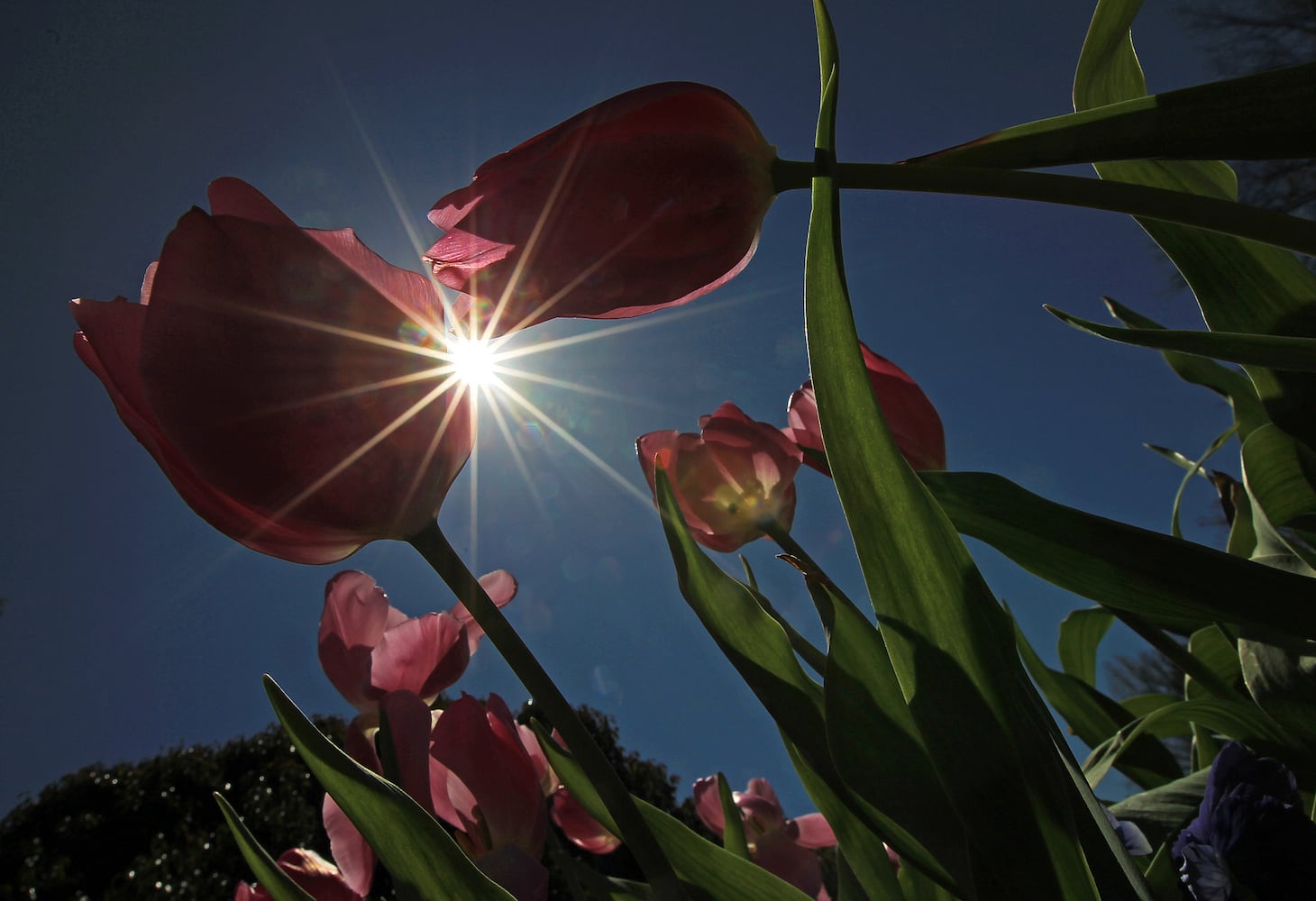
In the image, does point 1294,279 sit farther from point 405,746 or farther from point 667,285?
point 405,746

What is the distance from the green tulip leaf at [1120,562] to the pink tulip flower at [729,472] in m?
0.18

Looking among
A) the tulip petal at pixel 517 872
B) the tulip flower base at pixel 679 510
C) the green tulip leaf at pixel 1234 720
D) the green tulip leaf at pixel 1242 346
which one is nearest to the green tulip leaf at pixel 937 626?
the tulip flower base at pixel 679 510

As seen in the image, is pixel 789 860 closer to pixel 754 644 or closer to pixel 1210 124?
pixel 754 644

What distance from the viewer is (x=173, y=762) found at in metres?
4.17

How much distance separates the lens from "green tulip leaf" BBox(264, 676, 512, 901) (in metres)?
0.27

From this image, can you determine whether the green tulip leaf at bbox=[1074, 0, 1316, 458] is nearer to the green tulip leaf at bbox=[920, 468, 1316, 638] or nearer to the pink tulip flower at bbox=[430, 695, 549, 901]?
the green tulip leaf at bbox=[920, 468, 1316, 638]

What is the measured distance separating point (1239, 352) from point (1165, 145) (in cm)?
9

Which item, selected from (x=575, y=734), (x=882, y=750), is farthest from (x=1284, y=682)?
(x=575, y=734)

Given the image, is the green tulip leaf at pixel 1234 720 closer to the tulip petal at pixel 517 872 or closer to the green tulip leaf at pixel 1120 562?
the green tulip leaf at pixel 1120 562

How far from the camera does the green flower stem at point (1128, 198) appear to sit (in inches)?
10.1

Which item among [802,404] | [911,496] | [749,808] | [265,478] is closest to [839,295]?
[911,496]

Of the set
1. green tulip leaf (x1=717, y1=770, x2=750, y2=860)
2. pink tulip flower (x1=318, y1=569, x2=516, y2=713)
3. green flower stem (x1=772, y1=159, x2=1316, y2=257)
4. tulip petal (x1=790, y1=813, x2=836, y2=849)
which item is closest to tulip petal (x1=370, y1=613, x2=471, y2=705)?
pink tulip flower (x1=318, y1=569, x2=516, y2=713)

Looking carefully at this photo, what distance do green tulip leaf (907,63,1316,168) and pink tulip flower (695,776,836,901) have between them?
55 cm

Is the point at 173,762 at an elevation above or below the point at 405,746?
above
